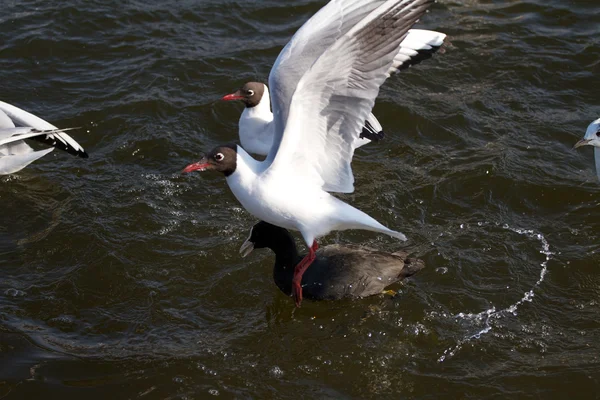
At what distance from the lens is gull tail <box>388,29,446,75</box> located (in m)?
8.05

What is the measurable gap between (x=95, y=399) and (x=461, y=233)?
3242 mm

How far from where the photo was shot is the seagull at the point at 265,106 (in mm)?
7854

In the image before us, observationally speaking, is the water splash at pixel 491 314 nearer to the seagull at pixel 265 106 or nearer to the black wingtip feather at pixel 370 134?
the black wingtip feather at pixel 370 134

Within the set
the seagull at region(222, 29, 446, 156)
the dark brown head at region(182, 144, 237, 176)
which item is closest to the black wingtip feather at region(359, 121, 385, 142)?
the seagull at region(222, 29, 446, 156)

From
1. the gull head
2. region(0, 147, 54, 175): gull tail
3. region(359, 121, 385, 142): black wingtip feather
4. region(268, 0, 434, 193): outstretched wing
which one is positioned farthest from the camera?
region(359, 121, 385, 142): black wingtip feather

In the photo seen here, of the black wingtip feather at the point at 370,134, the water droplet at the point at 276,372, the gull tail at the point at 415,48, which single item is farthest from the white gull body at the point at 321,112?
the gull tail at the point at 415,48

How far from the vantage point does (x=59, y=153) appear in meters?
8.27

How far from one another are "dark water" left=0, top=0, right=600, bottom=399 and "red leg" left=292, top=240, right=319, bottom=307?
0.65ft

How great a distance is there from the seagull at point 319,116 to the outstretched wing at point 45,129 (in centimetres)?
237

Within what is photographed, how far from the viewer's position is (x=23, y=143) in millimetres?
7906

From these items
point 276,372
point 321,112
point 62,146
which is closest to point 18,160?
point 62,146

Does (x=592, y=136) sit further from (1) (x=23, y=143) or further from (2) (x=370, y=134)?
(1) (x=23, y=143)

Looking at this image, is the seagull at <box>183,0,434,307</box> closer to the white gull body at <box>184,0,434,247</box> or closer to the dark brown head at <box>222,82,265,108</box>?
the white gull body at <box>184,0,434,247</box>

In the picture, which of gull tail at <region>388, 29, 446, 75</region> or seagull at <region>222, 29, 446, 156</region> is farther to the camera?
gull tail at <region>388, 29, 446, 75</region>
